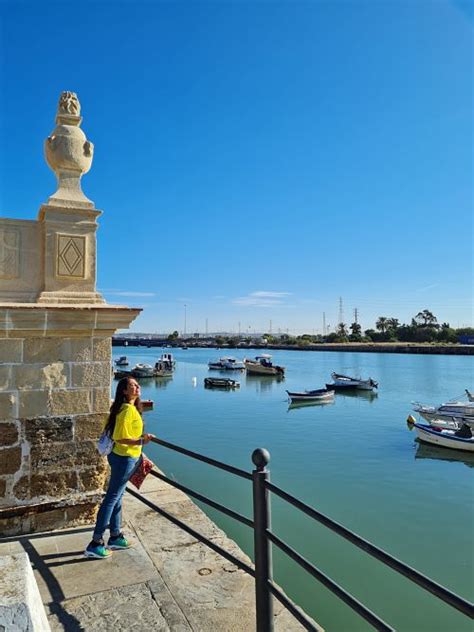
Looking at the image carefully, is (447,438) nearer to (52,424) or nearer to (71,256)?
(52,424)

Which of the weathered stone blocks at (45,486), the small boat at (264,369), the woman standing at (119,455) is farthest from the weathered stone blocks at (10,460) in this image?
the small boat at (264,369)

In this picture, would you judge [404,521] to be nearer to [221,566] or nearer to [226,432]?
[221,566]

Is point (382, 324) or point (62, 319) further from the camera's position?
point (382, 324)

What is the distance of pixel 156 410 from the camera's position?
28.7m

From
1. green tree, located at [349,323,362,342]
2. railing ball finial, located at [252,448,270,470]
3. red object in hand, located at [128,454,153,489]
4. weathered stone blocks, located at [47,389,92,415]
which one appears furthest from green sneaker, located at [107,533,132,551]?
green tree, located at [349,323,362,342]

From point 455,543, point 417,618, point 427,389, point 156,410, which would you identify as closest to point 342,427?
point 156,410

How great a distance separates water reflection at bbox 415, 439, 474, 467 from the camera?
17516 mm

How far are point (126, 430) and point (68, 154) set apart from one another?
266 centimetres

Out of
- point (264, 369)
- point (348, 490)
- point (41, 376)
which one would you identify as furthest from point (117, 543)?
point (264, 369)

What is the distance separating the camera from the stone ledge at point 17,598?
1.35 meters

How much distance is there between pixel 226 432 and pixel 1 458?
1861 cm

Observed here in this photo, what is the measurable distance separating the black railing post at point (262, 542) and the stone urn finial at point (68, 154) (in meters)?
2.99

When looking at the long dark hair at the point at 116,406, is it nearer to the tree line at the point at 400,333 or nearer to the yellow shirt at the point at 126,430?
the yellow shirt at the point at 126,430

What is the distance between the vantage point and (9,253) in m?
4.11
